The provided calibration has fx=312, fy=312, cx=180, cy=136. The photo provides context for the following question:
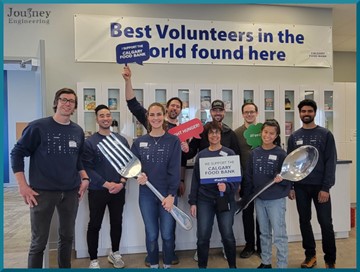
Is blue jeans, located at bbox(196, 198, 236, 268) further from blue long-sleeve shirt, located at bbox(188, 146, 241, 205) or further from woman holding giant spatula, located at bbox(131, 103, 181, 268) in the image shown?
woman holding giant spatula, located at bbox(131, 103, 181, 268)

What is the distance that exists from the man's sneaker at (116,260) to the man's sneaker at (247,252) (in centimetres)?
110

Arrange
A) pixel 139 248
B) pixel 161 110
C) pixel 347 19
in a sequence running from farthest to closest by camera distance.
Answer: pixel 347 19
pixel 139 248
pixel 161 110

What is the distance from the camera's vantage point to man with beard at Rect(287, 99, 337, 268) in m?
2.41

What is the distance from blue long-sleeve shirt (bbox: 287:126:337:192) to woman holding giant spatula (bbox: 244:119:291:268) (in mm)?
270

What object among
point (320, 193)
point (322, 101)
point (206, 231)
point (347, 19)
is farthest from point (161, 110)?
point (347, 19)

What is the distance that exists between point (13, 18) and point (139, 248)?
9.45ft

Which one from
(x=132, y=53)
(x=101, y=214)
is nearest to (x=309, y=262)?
(x=101, y=214)

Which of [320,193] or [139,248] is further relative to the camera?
[139,248]

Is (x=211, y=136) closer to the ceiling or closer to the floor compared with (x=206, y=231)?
closer to the ceiling

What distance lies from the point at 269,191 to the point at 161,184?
0.80m

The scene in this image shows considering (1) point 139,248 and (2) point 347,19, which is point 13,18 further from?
(2) point 347,19

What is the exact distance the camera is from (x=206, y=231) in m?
2.32

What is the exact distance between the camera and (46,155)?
2.01m

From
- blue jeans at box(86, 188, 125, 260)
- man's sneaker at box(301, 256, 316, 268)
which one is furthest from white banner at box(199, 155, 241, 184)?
man's sneaker at box(301, 256, 316, 268)
